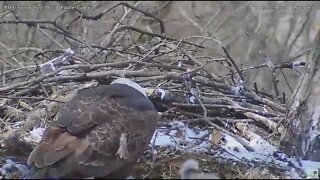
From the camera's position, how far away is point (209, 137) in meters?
4.68

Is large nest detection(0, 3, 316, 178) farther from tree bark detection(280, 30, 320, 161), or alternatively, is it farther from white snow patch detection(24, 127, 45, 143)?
tree bark detection(280, 30, 320, 161)

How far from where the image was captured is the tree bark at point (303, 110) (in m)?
4.45

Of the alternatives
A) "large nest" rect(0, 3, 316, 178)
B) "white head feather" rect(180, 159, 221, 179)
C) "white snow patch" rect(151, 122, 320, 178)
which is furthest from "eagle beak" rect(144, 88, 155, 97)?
"white head feather" rect(180, 159, 221, 179)

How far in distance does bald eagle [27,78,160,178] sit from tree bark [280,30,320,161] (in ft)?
3.19

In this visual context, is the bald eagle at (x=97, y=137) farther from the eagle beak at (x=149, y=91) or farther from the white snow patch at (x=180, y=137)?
the eagle beak at (x=149, y=91)

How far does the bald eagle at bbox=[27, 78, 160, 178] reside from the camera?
354 centimetres

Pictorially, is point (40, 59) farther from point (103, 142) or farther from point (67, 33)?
point (103, 142)

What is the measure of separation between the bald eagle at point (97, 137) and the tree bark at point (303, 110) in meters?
0.97

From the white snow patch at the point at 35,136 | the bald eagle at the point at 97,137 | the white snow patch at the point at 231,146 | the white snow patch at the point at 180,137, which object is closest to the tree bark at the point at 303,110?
the white snow patch at the point at 231,146

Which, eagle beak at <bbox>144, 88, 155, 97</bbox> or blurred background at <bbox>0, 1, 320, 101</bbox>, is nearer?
eagle beak at <bbox>144, 88, 155, 97</bbox>

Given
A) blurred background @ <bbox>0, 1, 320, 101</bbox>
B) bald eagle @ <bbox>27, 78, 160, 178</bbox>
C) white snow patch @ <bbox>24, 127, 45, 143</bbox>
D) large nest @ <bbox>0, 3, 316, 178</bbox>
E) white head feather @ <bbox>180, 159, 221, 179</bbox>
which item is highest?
white head feather @ <bbox>180, 159, 221, 179</bbox>

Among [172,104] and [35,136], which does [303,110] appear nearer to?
[172,104]

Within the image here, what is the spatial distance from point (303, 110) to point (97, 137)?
1.55 metres

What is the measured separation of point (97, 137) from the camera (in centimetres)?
372
